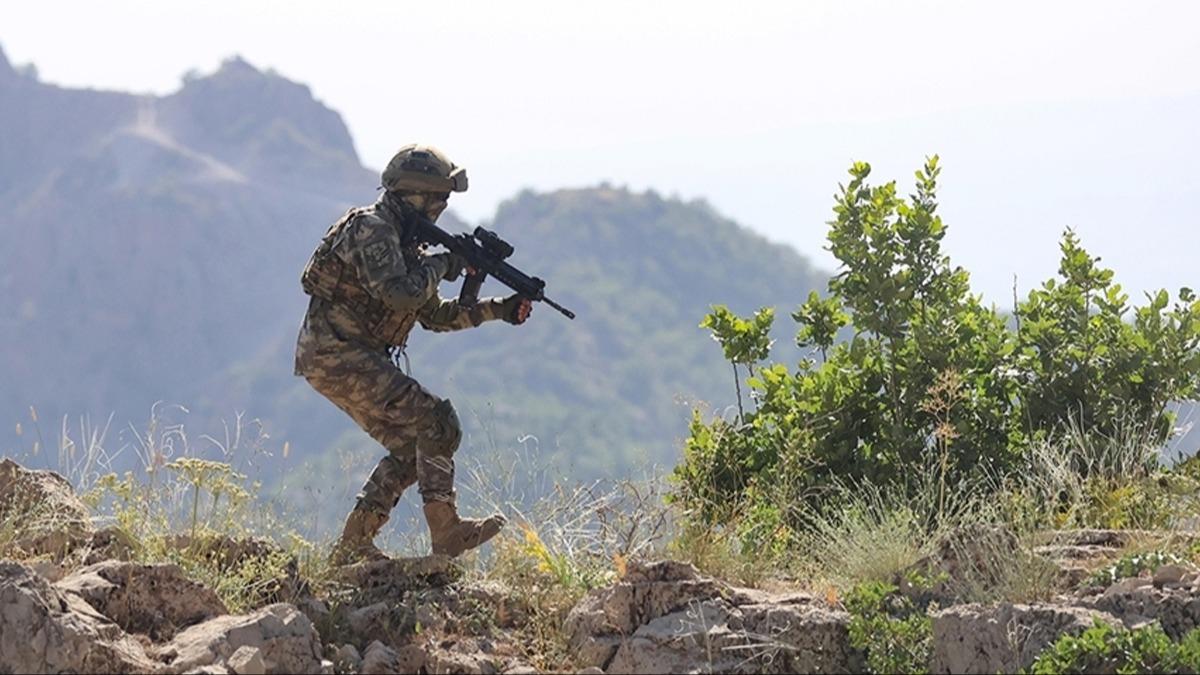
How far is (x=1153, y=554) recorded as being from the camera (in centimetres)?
687

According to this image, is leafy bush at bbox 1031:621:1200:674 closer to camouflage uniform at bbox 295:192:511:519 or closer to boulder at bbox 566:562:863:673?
boulder at bbox 566:562:863:673

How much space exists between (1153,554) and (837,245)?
2.83m

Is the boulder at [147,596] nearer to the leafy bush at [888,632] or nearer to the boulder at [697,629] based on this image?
the boulder at [697,629]

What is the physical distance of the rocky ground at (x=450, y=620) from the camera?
617 centimetres

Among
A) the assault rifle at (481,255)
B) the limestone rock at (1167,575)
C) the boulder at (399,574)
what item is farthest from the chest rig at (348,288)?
the limestone rock at (1167,575)

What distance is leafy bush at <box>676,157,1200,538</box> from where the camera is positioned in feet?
29.3

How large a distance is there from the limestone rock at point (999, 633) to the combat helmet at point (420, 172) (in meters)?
3.05

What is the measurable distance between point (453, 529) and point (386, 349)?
0.91 metres

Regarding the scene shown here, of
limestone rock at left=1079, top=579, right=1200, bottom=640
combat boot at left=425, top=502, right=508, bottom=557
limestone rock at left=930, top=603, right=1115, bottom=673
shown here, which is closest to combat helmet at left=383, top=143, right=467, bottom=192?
combat boot at left=425, top=502, right=508, bottom=557

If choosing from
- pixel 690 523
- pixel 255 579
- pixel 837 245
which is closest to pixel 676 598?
pixel 690 523

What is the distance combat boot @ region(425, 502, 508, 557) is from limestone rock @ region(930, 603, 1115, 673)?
2.25m

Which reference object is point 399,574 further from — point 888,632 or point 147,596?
point 888,632

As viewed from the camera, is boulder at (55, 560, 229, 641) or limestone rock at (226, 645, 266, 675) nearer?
limestone rock at (226, 645, 266, 675)

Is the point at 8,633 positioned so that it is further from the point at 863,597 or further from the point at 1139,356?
the point at 1139,356
